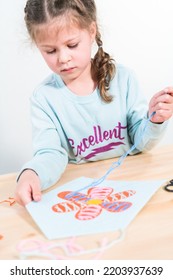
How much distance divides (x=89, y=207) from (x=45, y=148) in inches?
10.8

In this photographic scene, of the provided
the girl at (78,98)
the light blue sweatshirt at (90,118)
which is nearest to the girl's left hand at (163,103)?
the girl at (78,98)

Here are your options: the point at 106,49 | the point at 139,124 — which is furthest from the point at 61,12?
the point at 106,49

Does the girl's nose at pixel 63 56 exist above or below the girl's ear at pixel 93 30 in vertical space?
below

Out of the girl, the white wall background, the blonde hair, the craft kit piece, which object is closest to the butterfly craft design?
the craft kit piece

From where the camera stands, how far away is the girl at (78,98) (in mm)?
832

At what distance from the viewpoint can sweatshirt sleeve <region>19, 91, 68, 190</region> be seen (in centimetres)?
76

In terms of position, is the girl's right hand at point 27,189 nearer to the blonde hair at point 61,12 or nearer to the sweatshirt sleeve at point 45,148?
the sweatshirt sleeve at point 45,148

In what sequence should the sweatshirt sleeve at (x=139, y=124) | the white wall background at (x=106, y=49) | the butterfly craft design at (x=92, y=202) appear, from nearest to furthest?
the butterfly craft design at (x=92, y=202) → the sweatshirt sleeve at (x=139, y=124) → the white wall background at (x=106, y=49)

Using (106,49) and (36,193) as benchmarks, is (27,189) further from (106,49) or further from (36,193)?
(106,49)

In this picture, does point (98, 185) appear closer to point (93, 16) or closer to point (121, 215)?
point (121, 215)

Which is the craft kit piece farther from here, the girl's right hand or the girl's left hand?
the girl's left hand

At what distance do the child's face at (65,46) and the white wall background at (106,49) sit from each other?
22.0 inches

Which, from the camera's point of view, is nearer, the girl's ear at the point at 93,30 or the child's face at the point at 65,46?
the child's face at the point at 65,46
